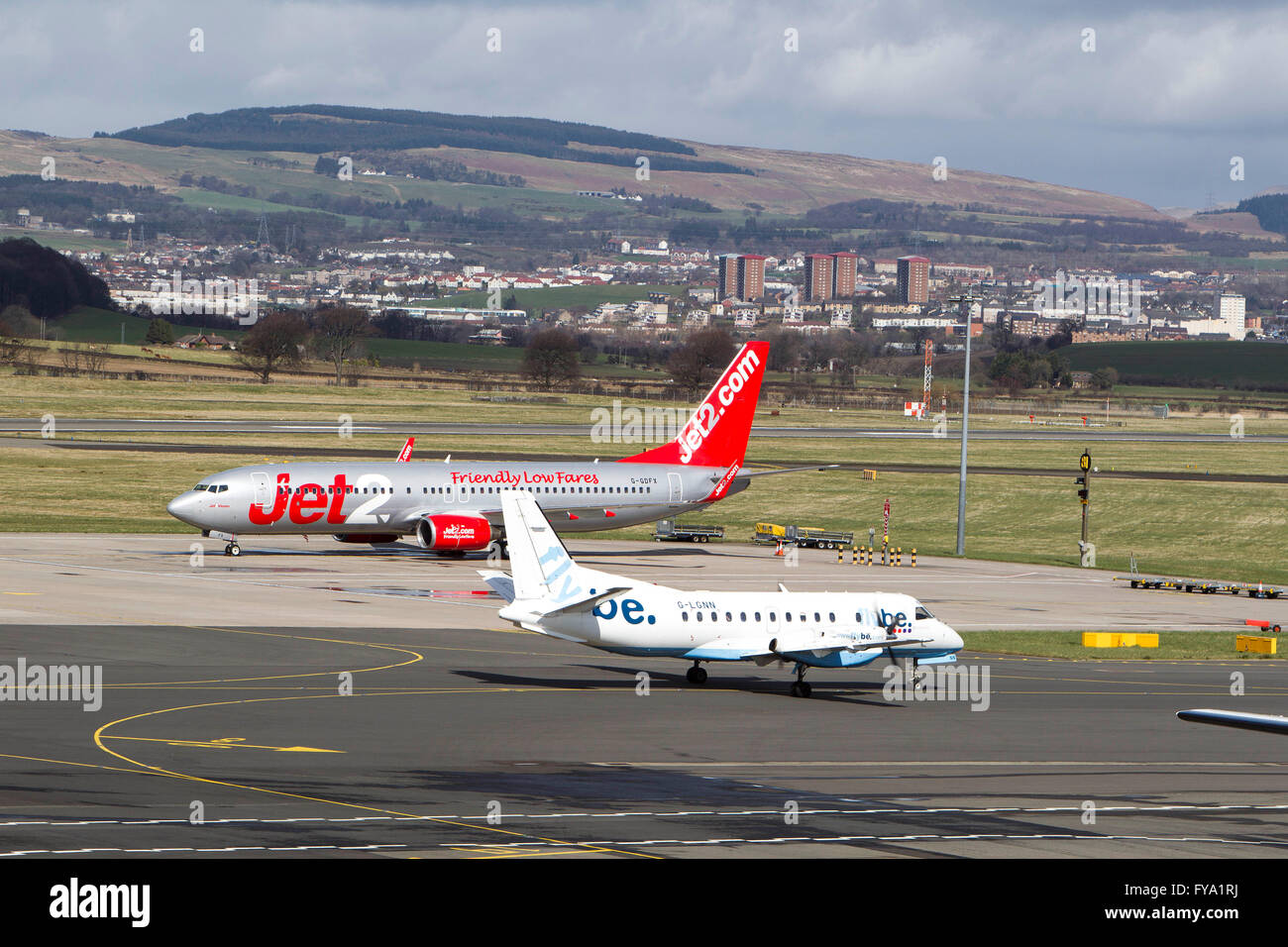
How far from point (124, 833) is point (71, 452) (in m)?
102

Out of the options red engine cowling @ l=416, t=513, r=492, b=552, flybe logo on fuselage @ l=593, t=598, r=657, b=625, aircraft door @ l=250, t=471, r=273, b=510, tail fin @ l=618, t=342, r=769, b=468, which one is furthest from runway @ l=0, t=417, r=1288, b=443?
flybe logo on fuselage @ l=593, t=598, r=657, b=625

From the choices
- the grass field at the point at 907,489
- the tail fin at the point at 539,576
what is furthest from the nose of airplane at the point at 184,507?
the tail fin at the point at 539,576

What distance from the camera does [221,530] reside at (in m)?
76.1

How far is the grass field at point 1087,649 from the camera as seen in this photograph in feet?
186

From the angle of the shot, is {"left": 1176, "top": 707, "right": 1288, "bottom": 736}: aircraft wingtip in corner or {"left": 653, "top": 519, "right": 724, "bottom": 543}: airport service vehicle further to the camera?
{"left": 653, "top": 519, "right": 724, "bottom": 543}: airport service vehicle

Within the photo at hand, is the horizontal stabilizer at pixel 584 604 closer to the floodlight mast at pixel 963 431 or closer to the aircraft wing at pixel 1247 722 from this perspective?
the aircraft wing at pixel 1247 722

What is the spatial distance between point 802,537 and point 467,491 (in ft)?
77.4

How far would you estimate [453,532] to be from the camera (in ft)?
254

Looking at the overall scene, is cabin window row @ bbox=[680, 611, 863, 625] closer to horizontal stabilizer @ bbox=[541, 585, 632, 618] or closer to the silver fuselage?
horizontal stabilizer @ bbox=[541, 585, 632, 618]

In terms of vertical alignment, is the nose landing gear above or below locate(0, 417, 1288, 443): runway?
below

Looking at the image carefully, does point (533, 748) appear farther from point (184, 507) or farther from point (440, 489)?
point (440, 489)

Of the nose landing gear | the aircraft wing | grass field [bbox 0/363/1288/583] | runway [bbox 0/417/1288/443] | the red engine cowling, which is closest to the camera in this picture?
the aircraft wing

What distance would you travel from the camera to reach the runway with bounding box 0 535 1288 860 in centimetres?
2683

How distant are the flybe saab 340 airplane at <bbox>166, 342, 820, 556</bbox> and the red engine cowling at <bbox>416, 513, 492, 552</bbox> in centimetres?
5
